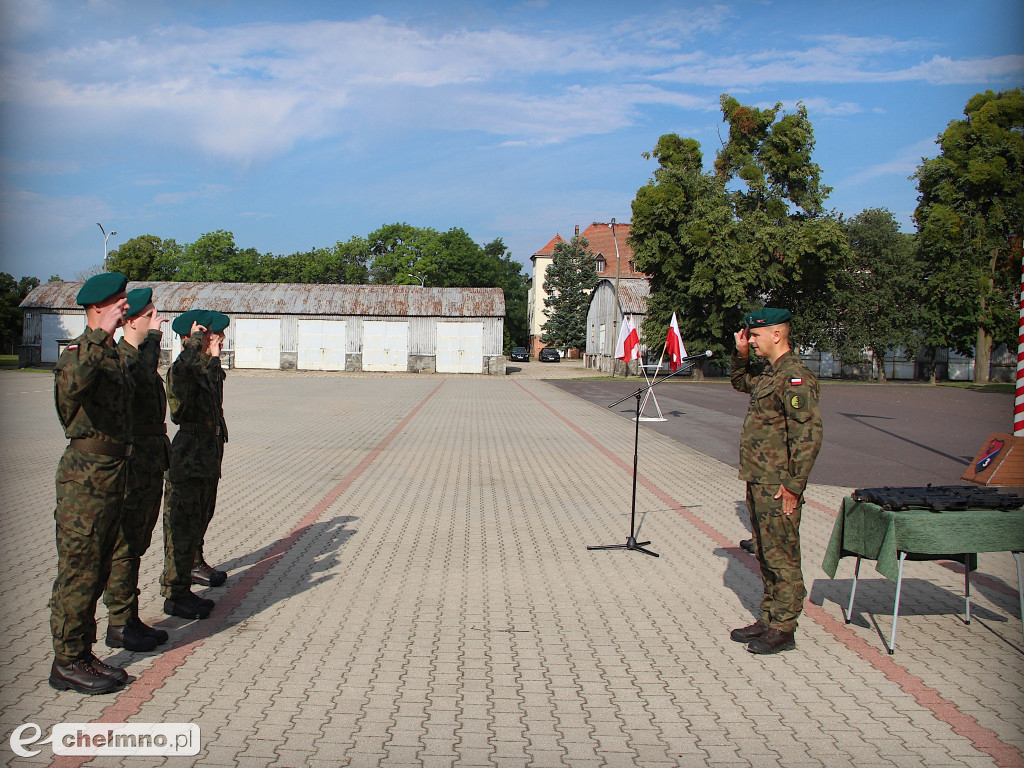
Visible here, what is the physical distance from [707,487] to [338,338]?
3740cm

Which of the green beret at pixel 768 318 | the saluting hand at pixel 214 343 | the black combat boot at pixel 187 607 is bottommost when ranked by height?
the black combat boot at pixel 187 607

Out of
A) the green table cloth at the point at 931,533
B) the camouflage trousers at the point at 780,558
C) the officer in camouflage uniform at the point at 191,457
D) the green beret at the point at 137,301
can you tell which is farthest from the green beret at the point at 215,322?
the green table cloth at the point at 931,533

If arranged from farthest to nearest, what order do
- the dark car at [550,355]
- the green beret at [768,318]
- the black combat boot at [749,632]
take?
1. the dark car at [550,355]
2. the green beret at [768,318]
3. the black combat boot at [749,632]

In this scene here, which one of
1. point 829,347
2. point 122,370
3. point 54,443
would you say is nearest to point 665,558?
point 122,370

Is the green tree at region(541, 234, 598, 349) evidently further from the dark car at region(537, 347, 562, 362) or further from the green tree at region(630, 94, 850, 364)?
the green tree at region(630, 94, 850, 364)

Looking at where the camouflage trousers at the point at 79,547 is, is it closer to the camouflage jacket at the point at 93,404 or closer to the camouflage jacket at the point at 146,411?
the camouflage jacket at the point at 93,404

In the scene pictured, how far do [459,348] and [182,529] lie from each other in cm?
4035

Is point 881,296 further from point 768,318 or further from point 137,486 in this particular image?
point 137,486

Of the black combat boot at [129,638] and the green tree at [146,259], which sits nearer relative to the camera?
the black combat boot at [129,638]

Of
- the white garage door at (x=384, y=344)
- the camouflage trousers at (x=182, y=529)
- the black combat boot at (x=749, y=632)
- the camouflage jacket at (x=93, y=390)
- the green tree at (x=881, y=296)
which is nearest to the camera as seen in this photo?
the camouflage jacket at (x=93, y=390)

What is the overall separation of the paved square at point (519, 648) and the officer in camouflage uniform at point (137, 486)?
0.17m

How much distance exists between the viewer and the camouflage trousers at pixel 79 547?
153 inches

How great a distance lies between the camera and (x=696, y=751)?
3494mm

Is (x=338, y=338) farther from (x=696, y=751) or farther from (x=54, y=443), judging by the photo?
(x=696, y=751)
